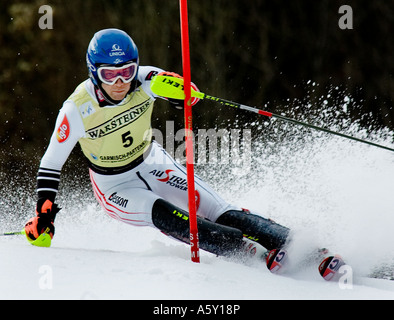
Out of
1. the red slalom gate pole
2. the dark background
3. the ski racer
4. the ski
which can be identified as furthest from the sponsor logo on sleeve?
the dark background

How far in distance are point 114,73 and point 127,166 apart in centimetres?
67

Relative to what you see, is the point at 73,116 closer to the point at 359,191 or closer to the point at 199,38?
the point at 359,191

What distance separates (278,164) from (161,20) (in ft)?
15.9

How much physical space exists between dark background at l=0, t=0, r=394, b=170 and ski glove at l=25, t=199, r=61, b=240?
623 cm

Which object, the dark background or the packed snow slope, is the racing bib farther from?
the dark background

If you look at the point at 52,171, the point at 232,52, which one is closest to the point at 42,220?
the point at 52,171

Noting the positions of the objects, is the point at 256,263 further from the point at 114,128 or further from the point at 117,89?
the point at 117,89

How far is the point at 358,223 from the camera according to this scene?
14.9 feet

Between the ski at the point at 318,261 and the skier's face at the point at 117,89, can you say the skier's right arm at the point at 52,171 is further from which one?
the ski at the point at 318,261

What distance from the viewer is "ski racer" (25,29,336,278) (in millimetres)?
3738

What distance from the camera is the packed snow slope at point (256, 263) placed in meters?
3.11

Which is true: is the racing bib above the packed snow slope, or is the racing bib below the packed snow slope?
above

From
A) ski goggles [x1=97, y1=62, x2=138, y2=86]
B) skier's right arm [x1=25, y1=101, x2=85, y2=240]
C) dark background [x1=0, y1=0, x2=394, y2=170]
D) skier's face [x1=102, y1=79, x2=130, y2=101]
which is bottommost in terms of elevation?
dark background [x1=0, y1=0, x2=394, y2=170]

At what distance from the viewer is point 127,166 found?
4129 millimetres
